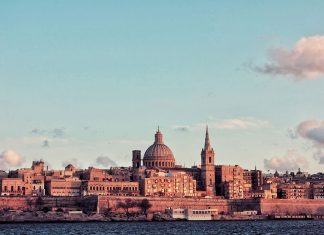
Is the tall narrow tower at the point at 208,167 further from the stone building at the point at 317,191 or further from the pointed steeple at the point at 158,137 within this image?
the stone building at the point at 317,191

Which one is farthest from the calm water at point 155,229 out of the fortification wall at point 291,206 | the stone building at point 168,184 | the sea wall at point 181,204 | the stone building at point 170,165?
the stone building at point 170,165

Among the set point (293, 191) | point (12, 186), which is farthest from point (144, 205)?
point (293, 191)

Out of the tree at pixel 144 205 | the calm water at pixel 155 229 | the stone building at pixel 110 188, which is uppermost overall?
the stone building at pixel 110 188

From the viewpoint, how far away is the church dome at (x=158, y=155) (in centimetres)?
12538

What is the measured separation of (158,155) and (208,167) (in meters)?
8.61

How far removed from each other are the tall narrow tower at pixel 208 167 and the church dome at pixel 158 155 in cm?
650

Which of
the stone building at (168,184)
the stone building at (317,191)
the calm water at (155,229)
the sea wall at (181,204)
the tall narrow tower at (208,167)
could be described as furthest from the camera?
the stone building at (317,191)

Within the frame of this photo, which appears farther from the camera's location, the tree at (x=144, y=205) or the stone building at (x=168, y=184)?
the stone building at (x=168, y=184)

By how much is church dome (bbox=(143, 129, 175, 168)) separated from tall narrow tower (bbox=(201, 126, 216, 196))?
650cm

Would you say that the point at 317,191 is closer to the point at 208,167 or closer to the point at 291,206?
the point at 291,206

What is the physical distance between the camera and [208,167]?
12038 cm

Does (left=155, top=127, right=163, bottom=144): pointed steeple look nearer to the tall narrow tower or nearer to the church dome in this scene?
the church dome

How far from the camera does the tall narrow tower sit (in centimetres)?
11969

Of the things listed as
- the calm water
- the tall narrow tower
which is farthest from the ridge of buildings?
the calm water
